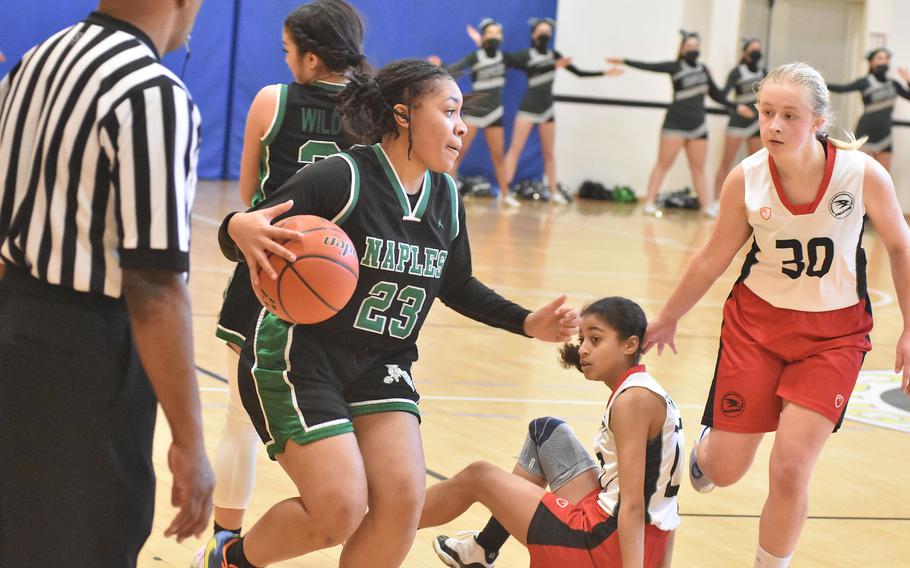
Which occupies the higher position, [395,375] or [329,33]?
[329,33]

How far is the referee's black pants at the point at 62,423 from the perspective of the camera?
2174 mm

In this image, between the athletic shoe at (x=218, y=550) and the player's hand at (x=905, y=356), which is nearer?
the athletic shoe at (x=218, y=550)

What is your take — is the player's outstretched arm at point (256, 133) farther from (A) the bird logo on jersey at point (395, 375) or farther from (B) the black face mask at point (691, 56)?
(B) the black face mask at point (691, 56)

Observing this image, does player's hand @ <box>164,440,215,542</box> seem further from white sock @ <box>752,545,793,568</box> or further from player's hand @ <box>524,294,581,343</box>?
white sock @ <box>752,545,793,568</box>

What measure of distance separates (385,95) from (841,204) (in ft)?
5.09

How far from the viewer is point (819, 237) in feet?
13.1

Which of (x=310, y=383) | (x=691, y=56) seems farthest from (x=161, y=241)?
(x=691, y=56)

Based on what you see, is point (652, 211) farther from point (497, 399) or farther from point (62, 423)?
point (62, 423)

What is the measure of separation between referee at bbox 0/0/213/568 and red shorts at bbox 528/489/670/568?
1.61 m

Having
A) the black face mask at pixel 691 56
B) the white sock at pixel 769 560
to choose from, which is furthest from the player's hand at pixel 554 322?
the black face mask at pixel 691 56

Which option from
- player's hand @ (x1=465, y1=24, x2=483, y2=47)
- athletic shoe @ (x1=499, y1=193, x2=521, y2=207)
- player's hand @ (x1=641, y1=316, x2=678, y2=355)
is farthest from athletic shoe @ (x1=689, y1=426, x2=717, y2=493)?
player's hand @ (x1=465, y1=24, x2=483, y2=47)

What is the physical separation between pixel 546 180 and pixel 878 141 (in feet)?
15.7

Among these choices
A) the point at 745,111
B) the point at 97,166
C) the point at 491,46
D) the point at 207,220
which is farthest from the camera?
the point at 745,111

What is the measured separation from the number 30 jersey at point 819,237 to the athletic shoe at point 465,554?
127 cm
